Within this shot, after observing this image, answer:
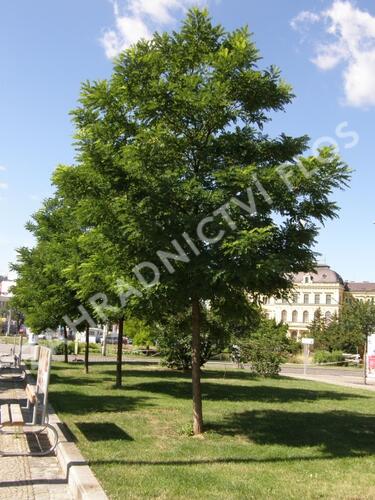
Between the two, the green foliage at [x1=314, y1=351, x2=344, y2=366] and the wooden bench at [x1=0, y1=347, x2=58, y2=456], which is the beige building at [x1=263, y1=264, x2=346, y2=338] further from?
the wooden bench at [x1=0, y1=347, x2=58, y2=456]

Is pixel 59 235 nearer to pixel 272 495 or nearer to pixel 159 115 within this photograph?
pixel 159 115

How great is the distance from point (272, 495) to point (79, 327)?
62.5 ft

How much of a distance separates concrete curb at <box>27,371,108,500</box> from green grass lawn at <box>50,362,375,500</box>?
20 cm

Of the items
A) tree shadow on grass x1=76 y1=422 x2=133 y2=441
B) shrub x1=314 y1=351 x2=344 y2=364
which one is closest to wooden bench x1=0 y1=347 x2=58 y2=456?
tree shadow on grass x1=76 y1=422 x2=133 y2=441

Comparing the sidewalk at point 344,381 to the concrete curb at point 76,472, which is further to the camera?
the sidewalk at point 344,381

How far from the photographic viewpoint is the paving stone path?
6.35 meters

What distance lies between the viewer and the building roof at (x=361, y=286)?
335 feet

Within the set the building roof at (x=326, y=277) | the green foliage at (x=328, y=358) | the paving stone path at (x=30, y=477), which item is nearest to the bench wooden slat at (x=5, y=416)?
the paving stone path at (x=30, y=477)

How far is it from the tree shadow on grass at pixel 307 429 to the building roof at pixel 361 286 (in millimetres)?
91636

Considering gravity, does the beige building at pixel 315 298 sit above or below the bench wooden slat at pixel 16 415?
above

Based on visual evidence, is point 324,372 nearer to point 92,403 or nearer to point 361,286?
point 92,403

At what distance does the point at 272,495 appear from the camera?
6.54 metres

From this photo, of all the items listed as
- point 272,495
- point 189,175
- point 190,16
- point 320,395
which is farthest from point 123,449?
point 320,395

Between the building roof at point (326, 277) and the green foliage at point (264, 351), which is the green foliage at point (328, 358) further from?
the building roof at point (326, 277)
